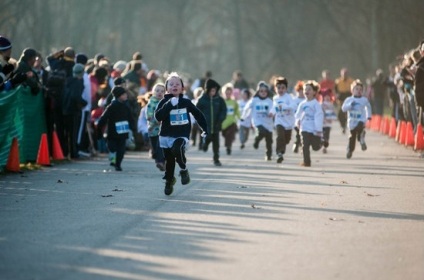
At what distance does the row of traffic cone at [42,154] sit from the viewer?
61.7 feet

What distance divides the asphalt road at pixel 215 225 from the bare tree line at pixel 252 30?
3834cm

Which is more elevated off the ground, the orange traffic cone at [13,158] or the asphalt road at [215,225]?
the orange traffic cone at [13,158]

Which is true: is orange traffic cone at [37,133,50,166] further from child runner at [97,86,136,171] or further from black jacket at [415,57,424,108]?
black jacket at [415,57,424,108]

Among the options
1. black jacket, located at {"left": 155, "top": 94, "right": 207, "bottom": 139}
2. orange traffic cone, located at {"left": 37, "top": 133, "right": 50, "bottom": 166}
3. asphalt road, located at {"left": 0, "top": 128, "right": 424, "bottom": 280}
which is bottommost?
asphalt road, located at {"left": 0, "top": 128, "right": 424, "bottom": 280}

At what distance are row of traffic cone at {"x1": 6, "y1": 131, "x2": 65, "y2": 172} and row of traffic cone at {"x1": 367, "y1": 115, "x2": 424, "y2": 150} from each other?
813 centimetres

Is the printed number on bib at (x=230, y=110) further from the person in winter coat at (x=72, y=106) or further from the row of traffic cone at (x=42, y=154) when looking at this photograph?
the row of traffic cone at (x=42, y=154)

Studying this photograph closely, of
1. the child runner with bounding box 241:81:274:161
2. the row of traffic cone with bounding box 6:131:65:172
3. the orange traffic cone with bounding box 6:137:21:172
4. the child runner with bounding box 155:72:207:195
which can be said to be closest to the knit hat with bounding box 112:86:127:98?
the row of traffic cone with bounding box 6:131:65:172

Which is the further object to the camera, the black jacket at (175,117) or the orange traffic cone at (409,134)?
the orange traffic cone at (409,134)

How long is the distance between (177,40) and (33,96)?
54.1 meters

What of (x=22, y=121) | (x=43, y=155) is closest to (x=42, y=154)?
(x=43, y=155)

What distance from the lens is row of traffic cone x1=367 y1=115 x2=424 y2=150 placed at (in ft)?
85.2

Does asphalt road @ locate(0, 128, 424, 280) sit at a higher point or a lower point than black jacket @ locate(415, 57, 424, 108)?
lower

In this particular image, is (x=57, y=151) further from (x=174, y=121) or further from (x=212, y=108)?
(x=174, y=121)

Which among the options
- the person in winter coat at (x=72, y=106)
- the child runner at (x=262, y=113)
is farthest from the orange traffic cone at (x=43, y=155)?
the child runner at (x=262, y=113)
